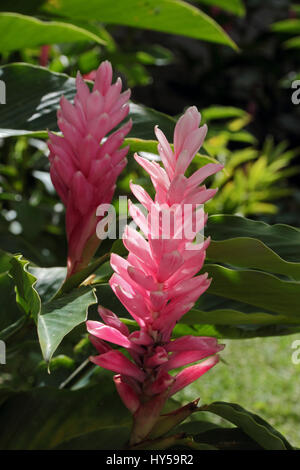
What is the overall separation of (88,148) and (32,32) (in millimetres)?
529

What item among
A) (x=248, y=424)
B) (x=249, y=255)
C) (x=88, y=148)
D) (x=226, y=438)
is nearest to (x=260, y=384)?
(x=226, y=438)

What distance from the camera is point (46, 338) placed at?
652 millimetres

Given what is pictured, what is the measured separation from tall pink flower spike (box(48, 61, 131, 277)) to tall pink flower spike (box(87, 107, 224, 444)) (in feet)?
0.46

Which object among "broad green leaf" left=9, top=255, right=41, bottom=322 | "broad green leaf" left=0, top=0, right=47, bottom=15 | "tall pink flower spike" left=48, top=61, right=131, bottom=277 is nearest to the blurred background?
"broad green leaf" left=0, top=0, right=47, bottom=15

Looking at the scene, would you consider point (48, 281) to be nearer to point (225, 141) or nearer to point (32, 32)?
point (32, 32)

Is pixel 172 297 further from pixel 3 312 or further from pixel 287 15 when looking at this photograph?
pixel 287 15

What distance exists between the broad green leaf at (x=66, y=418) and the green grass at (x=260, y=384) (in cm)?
111

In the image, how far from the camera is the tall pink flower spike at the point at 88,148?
0.79 meters

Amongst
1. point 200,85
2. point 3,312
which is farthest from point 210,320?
point 200,85

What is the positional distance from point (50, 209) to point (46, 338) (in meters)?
1.34

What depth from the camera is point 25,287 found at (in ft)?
2.54

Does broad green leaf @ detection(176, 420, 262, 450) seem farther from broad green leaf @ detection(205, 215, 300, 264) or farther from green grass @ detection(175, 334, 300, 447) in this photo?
green grass @ detection(175, 334, 300, 447)

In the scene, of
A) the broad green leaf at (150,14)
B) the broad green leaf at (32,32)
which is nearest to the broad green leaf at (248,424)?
the broad green leaf at (32,32)

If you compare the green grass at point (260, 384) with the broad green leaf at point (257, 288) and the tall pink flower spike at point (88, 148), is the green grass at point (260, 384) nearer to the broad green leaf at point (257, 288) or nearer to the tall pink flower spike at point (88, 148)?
the broad green leaf at point (257, 288)
